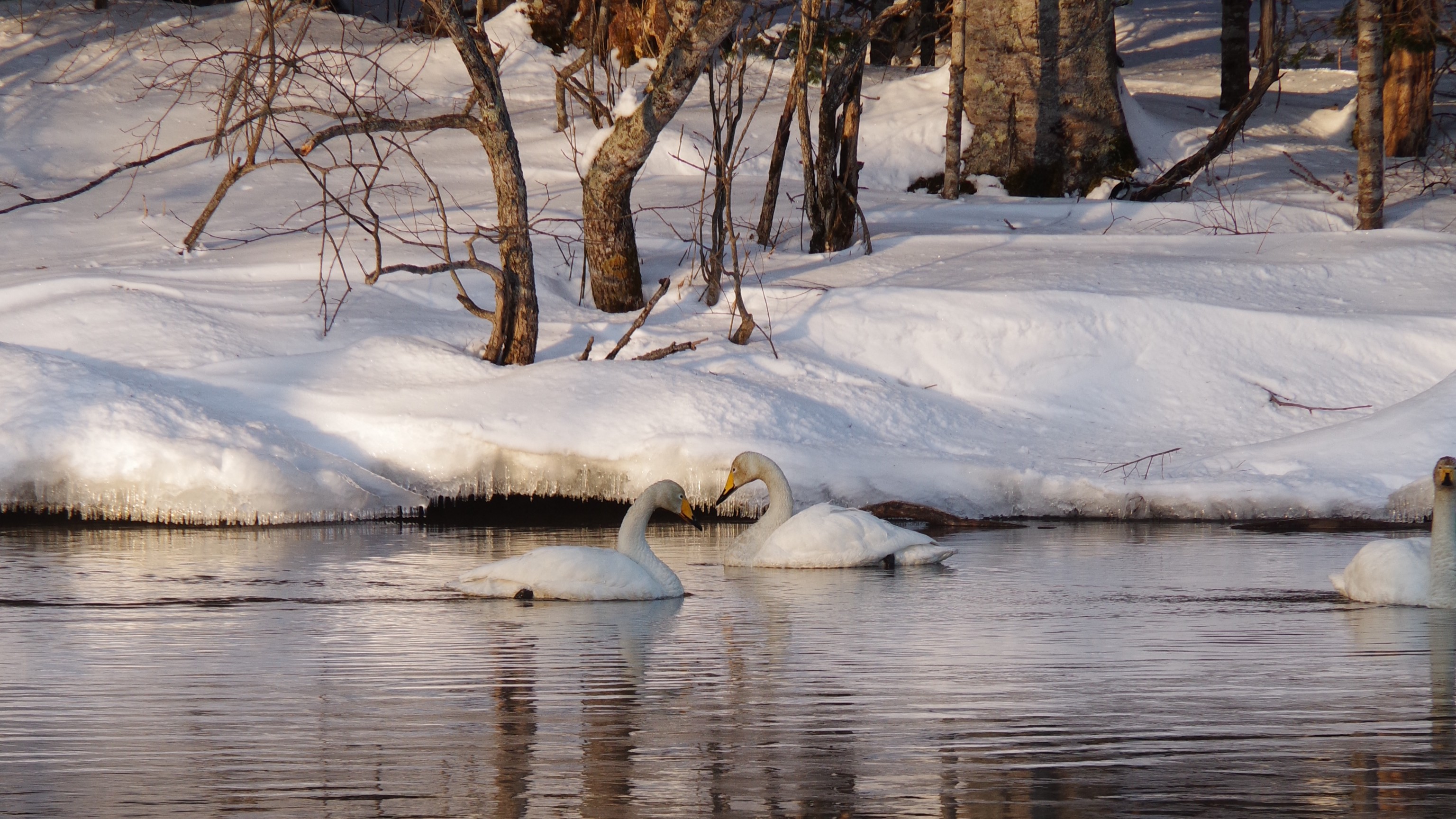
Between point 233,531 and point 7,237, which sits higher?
point 7,237

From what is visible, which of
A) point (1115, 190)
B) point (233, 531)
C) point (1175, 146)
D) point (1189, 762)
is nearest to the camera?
point (1189, 762)

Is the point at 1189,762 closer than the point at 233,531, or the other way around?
the point at 1189,762

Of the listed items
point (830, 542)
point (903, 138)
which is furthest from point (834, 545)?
point (903, 138)

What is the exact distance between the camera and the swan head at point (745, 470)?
1027 cm

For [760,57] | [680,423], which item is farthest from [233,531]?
[760,57]

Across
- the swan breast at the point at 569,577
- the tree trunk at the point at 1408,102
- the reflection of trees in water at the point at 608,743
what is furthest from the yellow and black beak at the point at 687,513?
the tree trunk at the point at 1408,102

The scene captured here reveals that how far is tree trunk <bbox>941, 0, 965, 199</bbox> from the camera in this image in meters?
17.2

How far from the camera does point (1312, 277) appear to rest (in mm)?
14938

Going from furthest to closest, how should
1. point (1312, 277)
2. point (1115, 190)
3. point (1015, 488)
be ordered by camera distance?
point (1115, 190) < point (1312, 277) < point (1015, 488)

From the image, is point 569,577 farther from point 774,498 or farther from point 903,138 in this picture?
point 903,138

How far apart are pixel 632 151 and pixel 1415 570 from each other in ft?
24.1

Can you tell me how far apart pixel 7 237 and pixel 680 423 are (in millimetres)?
7675

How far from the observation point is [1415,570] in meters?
8.12

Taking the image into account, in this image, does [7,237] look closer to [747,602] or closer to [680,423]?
[680,423]
